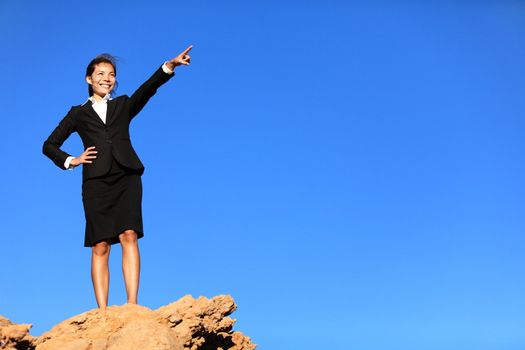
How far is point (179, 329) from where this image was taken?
18.6 ft

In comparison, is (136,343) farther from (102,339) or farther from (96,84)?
(96,84)

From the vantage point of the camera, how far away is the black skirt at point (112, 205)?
277 inches

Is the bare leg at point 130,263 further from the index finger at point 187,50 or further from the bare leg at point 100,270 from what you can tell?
the index finger at point 187,50

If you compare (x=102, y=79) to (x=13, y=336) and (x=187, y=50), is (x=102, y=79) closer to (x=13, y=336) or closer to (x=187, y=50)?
(x=187, y=50)

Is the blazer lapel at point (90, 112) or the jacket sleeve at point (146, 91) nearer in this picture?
the blazer lapel at point (90, 112)

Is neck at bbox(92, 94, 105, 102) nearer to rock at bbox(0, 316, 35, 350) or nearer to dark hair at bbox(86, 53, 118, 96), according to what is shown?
dark hair at bbox(86, 53, 118, 96)

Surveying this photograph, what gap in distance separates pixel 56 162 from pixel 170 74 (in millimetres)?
1679

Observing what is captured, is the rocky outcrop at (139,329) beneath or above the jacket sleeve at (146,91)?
beneath

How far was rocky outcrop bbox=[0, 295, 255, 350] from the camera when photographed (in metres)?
5.15

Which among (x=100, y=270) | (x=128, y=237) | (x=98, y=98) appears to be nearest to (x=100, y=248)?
(x=100, y=270)

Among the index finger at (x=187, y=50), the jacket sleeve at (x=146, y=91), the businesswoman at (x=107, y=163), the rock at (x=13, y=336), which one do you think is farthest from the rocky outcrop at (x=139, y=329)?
the index finger at (x=187, y=50)

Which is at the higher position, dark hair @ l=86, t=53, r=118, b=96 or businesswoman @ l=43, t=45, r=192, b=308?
dark hair @ l=86, t=53, r=118, b=96

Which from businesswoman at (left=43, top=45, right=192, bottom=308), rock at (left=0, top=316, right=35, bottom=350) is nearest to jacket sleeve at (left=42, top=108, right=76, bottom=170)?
businesswoman at (left=43, top=45, right=192, bottom=308)

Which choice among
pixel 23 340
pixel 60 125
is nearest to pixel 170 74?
pixel 60 125
